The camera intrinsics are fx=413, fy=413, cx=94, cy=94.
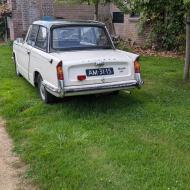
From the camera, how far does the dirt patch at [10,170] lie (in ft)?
15.2

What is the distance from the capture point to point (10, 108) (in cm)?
760

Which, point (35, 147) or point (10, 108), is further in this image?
point (10, 108)

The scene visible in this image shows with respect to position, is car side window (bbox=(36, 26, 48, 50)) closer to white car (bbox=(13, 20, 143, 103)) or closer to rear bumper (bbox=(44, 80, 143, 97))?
white car (bbox=(13, 20, 143, 103))

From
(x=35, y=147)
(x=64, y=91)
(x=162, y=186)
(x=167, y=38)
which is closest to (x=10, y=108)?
(x=64, y=91)

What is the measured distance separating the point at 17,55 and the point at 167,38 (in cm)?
669

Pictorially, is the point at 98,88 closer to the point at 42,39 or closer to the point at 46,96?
the point at 46,96

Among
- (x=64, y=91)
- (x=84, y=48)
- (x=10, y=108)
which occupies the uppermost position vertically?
(x=84, y=48)

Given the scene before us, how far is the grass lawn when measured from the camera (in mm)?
4641

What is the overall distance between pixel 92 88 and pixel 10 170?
2170 millimetres

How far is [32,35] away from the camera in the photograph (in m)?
8.70

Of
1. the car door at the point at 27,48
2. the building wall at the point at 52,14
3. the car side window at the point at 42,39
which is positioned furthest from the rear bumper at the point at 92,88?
the building wall at the point at 52,14

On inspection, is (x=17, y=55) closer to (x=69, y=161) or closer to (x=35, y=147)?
(x=35, y=147)

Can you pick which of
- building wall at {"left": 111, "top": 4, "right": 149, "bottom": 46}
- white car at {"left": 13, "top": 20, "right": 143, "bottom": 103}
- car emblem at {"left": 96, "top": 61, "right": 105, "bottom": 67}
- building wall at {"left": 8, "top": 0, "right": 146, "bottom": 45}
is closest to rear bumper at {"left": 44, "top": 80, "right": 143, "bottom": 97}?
white car at {"left": 13, "top": 20, "right": 143, "bottom": 103}

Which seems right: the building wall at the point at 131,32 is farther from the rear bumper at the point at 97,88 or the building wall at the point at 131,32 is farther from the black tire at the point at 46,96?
the rear bumper at the point at 97,88
